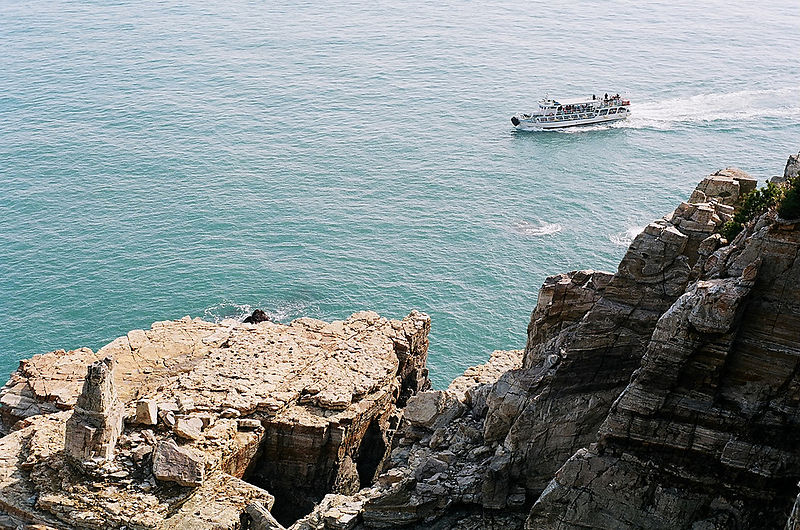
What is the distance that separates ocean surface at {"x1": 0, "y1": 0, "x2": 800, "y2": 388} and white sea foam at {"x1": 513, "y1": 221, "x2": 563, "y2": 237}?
514 mm

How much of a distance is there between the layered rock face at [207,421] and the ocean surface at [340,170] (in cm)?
1993

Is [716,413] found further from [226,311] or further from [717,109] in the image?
[717,109]

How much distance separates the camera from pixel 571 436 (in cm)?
4338

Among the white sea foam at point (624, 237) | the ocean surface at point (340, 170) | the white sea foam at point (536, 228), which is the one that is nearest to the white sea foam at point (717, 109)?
the ocean surface at point (340, 170)

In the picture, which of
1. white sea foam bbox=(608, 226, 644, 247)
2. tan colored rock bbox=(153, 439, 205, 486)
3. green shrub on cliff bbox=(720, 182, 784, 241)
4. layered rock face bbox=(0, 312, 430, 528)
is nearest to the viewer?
green shrub on cliff bbox=(720, 182, 784, 241)

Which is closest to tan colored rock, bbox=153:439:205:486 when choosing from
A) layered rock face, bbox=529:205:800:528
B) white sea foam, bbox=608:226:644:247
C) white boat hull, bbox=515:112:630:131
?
layered rock face, bbox=529:205:800:528

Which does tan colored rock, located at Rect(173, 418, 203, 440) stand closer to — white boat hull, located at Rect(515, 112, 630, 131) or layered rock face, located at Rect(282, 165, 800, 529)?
layered rock face, located at Rect(282, 165, 800, 529)

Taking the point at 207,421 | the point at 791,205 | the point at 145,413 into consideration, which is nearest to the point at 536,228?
the point at 207,421

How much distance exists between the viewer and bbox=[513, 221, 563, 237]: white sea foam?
11069 centimetres

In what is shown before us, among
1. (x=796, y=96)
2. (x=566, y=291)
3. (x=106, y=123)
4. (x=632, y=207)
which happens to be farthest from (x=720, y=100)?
(x=566, y=291)

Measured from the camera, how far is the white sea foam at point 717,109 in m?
152

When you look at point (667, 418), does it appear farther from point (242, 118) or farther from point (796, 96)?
point (796, 96)

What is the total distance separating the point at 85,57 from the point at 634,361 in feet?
562

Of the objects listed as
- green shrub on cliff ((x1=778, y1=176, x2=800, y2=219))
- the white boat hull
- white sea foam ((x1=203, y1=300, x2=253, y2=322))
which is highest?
green shrub on cliff ((x1=778, y1=176, x2=800, y2=219))
